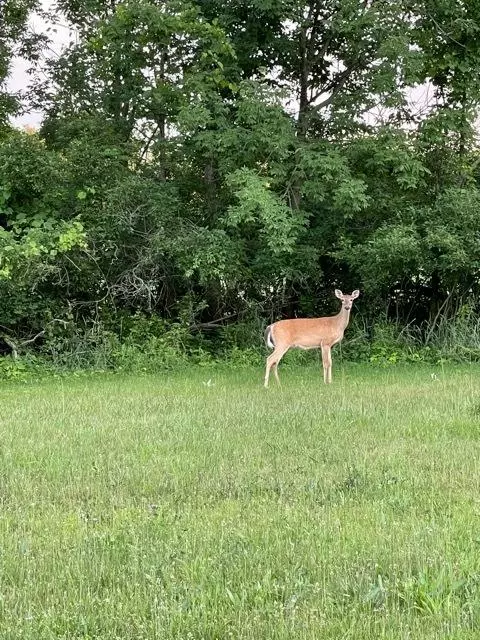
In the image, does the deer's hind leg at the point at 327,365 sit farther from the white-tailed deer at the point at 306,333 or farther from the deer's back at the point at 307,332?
the deer's back at the point at 307,332

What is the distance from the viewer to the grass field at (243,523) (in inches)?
124

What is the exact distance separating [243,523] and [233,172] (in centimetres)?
961

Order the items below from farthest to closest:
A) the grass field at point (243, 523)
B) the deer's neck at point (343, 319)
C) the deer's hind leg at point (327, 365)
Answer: the deer's neck at point (343, 319) → the deer's hind leg at point (327, 365) → the grass field at point (243, 523)

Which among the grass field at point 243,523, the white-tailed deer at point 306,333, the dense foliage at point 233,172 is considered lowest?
the grass field at point 243,523

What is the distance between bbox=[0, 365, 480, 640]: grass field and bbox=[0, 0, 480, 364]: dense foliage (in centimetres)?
580

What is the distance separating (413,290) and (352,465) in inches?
460

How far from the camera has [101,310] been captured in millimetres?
15219

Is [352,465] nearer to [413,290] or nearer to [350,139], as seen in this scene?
[350,139]

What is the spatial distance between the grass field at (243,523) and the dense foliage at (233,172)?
5.80 m

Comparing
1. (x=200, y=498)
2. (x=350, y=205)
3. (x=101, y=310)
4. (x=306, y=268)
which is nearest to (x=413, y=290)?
(x=306, y=268)

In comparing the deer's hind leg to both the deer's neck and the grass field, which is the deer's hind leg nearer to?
the deer's neck

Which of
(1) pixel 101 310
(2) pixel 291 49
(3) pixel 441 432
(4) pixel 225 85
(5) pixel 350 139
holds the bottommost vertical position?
(3) pixel 441 432

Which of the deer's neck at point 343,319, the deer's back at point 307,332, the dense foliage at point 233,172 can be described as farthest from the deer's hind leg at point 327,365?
the dense foliage at point 233,172

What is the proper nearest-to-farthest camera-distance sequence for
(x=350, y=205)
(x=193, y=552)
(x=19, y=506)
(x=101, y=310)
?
(x=193, y=552) → (x=19, y=506) → (x=350, y=205) → (x=101, y=310)
